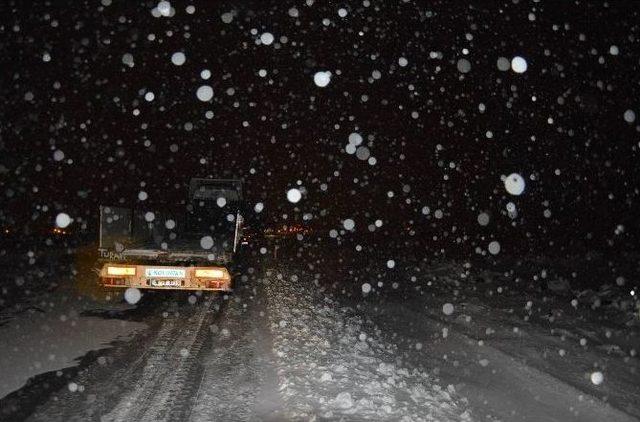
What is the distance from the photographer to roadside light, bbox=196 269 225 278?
9.23 m

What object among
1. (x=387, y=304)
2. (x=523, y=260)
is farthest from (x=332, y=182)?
(x=387, y=304)

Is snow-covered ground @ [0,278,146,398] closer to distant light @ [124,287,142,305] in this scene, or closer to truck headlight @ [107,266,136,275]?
distant light @ [124,287,142,305]

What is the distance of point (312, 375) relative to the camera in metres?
5.49

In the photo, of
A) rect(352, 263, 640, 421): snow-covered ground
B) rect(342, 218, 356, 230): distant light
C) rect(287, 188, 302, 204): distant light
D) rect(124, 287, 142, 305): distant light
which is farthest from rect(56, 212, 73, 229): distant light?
rect(287, 188, 302, 204): distant light

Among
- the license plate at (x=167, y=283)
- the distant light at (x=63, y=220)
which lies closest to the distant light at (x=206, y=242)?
the license plate at (x=167, y=283)

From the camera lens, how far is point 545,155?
23297 mm

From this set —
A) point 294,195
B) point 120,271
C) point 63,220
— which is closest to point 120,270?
point 120,271

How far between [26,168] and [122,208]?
2580 cm

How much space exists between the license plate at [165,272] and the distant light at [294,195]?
80.4 metres

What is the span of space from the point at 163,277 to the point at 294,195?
88.4 meters

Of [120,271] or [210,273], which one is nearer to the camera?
[120,271]

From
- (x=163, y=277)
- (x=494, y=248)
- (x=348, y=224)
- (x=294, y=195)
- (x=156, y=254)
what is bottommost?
(x=348, y=224)

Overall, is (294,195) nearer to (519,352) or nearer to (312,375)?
(519,352)

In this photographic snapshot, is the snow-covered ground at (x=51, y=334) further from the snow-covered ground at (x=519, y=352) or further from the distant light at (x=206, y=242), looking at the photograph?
the snow-covered ground at (x=519, y=352)
